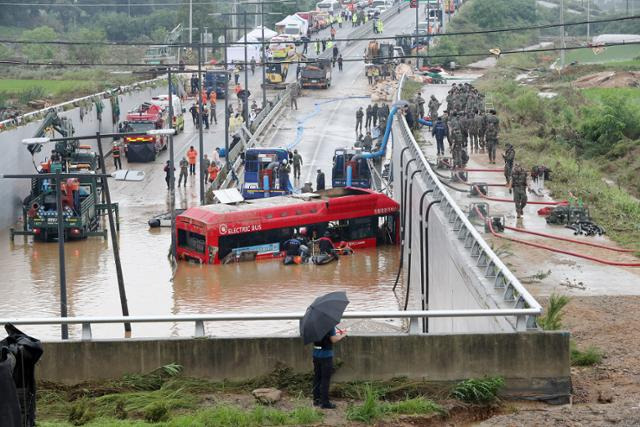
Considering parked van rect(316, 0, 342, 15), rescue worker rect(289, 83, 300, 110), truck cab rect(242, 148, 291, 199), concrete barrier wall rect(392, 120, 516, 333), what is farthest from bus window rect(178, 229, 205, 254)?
parked van rect(316, 0, 342, 15)

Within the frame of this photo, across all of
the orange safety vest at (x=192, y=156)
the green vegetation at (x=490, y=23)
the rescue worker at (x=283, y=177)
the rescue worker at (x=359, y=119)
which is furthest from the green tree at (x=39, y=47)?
the rescue worker at (x=283, y=177)

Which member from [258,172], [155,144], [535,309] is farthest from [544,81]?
[535,309]

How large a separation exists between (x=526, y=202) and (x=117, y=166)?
3505 centimetres

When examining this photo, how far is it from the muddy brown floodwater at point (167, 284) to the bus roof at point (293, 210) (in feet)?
4.74

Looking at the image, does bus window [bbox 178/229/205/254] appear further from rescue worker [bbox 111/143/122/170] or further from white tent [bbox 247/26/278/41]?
white tent [bbox 247/26/278/41]

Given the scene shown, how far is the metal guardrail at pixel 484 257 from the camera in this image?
14.2 m

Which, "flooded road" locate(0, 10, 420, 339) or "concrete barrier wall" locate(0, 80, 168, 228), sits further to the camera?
"concrete barrier wall" locate(0, 80, 168, 228)

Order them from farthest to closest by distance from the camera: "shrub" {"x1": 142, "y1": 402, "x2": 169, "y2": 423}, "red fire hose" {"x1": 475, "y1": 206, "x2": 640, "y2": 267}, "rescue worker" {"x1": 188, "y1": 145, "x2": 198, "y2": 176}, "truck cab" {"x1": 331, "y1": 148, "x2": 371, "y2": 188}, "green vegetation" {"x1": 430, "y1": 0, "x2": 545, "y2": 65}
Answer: "green vegetation" {"x1": 430, "y1": 0, "x2": 545, "y2": 65}, "rescue worker" {"x1": 188, "y1": 145, "x2": 198, "y2": 176}, "truck cab" {"x1": 331, "y1": 148, "x2": 371, "y2": 188}, "red fire hose" {"x1": 475, "y1": 206, "x2": 640, "y2": 267}, "shrub" {"x1": 142, "y1": 402, "x2": 169, "y2": 423}

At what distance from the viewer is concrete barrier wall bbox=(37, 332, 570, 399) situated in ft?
44.0

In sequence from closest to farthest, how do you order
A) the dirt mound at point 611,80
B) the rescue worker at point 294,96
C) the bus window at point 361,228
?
the bus window at point 361,228 → the rescue worker at point 294,96 → the dirt mound at point 611,80

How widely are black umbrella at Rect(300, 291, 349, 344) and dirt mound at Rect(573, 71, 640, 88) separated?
227ft

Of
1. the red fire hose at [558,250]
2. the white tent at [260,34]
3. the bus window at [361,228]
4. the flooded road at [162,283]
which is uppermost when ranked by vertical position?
the white tent at [260,34]

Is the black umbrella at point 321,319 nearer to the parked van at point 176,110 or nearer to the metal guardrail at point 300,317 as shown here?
the metal guardrail at point 300,317

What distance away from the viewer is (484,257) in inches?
834
